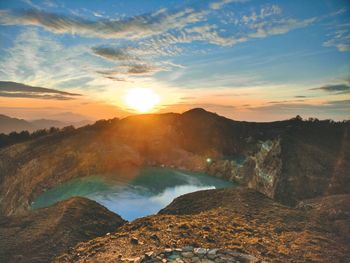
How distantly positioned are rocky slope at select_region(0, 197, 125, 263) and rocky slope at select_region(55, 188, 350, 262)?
1.82 meters

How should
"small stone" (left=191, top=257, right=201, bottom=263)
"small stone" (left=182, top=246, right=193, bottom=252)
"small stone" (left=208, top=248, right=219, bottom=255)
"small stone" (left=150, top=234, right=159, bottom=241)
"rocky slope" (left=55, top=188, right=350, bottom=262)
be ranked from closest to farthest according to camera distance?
"small stone" (left=191, top=257, right=201, bottom=263) → "small stone" (left=208, top=248, right=219, bottom=255) → "small stone" (left=182, top=246, right=193, bottom=252) → "rocky slope" (left=55, top=188, right=350, bottom=262) → "small stone" (left=150, top=234, right=159, bottom=241)

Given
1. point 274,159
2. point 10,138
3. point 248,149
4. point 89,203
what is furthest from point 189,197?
point 10,138

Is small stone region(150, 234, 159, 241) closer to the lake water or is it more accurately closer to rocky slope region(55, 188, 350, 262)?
rocky slope region(55, 188, 350, 262)

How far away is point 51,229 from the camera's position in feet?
47.2

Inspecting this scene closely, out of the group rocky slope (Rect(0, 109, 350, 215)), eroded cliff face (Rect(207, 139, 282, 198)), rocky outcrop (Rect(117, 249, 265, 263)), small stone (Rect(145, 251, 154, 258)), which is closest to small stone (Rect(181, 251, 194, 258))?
rocky outcrop (Rect(117, 249, 265, 263))

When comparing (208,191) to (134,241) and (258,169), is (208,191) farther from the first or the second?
(258,169)

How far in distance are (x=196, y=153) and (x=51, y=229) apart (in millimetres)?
34567

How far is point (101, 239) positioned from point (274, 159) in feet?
67.5

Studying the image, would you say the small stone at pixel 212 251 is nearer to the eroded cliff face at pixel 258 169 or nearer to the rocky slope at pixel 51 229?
the rocky slope at pixel 51 229

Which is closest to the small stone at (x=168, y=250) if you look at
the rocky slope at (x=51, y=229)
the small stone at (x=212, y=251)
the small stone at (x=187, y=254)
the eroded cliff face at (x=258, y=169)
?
the small stone at (x=187, y=254)

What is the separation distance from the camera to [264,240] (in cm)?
1096

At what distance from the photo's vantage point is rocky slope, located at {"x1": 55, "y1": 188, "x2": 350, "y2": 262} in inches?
392

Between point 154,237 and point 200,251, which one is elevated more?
point 200,251

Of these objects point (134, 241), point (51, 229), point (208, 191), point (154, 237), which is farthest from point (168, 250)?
point (208, 191)
